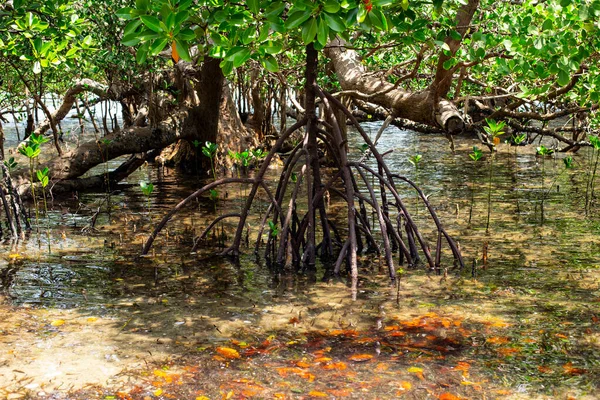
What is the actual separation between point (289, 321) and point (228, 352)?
0.73 meters

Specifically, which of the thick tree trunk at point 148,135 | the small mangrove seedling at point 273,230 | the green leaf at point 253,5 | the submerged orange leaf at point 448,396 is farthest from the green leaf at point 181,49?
the thick tree trunk at point 148,135

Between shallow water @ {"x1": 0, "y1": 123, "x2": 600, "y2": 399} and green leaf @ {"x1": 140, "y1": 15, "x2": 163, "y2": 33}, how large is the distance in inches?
77.2

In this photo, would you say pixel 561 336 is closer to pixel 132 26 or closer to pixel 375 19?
pixel 375 19

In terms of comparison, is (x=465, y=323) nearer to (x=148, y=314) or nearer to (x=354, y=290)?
(x=354, y=290)

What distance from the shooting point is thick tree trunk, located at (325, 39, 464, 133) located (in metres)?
6.39

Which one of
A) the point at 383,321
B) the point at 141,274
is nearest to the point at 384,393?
the point at 383,321

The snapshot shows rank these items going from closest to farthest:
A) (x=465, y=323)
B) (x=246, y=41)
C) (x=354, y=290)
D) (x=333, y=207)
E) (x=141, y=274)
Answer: (x=246, y=41) → (x=465, y=323) → (x=354, y=290) → (x=141, y=274) → (x=333, y=207)

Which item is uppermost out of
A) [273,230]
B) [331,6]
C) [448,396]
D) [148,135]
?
[331,6]

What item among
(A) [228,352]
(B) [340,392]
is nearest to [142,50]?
(A) [228,352]

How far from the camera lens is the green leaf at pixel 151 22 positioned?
4.09 meters

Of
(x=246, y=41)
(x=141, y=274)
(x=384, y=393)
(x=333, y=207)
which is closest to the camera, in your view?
(x=384, y=393)

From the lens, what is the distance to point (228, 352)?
Result: 4.60 metres

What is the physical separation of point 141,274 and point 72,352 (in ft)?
6.39

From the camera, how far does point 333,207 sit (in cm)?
991
